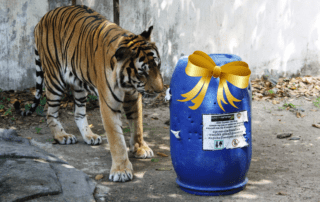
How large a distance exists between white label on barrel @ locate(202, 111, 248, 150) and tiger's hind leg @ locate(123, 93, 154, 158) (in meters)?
1.32

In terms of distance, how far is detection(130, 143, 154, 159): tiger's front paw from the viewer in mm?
3941

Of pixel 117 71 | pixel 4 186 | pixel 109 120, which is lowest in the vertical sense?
pixel 4 186

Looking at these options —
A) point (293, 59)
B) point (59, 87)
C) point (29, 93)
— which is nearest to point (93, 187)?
point (59, 87)

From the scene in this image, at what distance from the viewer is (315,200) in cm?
Result: 275

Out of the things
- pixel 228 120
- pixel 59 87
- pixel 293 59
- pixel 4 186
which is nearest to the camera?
pixel 4 186

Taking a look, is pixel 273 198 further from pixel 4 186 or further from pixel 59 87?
pixel 59 87

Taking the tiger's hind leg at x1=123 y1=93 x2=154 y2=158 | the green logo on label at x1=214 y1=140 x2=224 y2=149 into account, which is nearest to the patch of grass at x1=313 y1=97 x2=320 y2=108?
the tiger's hind leg at x1=123 y1=93 x2=154 y2=158

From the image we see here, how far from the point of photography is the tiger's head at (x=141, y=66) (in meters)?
3.17

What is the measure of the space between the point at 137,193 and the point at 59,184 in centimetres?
67

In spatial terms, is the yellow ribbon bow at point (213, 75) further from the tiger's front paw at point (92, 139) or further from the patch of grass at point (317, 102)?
the patch of grass at point (317, 102)

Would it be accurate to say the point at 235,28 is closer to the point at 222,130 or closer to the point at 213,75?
the point at 213,75

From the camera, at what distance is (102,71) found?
3.48 m

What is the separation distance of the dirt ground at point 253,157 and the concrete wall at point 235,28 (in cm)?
142

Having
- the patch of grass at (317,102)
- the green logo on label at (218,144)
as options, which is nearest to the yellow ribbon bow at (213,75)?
the green logo on label at (218,144)
